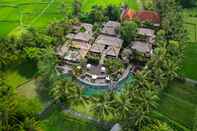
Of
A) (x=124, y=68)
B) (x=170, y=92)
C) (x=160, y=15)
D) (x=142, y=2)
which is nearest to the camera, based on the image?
(x=170, y=92)

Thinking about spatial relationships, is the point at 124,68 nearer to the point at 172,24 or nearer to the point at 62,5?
the point at 172,24

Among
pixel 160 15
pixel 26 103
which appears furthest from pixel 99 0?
pixel 26 103

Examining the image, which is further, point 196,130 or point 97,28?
point 97,28

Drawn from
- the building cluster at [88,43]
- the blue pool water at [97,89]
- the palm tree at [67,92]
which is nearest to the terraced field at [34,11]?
the building cluster at [88,43]

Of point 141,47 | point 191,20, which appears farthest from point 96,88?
point 191,20

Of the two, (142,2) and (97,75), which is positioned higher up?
(142,2)

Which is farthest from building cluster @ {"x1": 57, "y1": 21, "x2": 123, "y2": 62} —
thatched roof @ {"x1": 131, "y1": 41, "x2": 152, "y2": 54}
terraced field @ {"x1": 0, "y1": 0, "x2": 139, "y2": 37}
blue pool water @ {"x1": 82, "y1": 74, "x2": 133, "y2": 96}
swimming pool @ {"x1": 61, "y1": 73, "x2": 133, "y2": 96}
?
terraced field @ {"x1": 0, "y1": 0, "x2": 139, "y2": 37}

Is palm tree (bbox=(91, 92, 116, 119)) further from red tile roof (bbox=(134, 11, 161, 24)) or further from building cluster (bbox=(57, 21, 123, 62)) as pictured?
red tile roof (bbox=(134, 11, 161, 24))

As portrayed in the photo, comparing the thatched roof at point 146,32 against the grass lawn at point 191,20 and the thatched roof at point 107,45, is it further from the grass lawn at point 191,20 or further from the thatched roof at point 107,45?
the grass lawn at point 191,20
